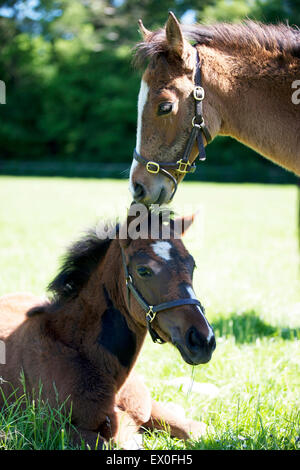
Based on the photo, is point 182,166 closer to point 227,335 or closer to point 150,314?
point 150,314

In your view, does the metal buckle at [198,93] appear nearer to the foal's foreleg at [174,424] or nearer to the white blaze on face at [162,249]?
the white blaze on face at [162,249]

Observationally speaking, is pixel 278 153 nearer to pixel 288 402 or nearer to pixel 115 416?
pixel 288 402

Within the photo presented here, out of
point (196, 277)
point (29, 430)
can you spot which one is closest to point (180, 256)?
point (29, 430)

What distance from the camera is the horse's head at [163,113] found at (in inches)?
133

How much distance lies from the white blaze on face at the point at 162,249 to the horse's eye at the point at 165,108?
97cm

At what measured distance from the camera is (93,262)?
3311 mm

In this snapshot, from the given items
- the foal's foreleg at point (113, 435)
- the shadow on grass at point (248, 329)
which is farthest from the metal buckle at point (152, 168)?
the shadow on grass at point (248, 329)

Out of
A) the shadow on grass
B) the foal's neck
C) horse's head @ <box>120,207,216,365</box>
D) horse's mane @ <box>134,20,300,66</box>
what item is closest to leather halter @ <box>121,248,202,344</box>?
horse's head @ <box>120,207,216,365</box>


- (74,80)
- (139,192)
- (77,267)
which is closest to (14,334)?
(77,267)

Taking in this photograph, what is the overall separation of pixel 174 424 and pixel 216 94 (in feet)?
7.49

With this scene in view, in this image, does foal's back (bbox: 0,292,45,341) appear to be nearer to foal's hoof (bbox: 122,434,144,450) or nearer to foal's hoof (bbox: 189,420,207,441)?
foal's hoof (bbox: 122,434,144,450)

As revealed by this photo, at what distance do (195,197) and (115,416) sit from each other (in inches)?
681

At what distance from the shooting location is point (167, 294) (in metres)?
2.81

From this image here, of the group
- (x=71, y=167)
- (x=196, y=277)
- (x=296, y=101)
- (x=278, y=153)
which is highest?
(x=296, y=101)
